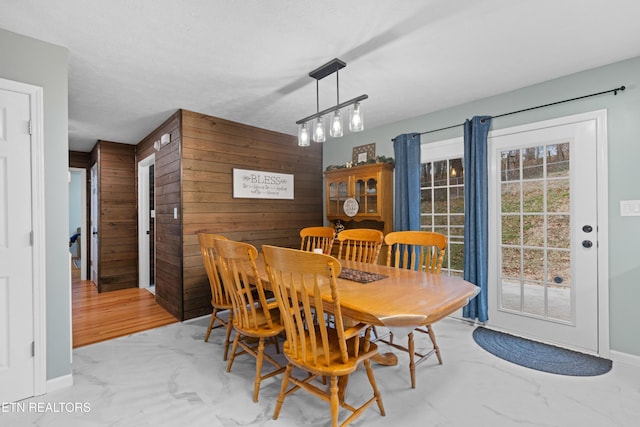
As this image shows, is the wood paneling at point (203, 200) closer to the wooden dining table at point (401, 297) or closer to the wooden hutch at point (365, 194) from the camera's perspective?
the wooden hutch at point (365, 194)

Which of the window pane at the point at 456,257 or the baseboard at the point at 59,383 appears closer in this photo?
the baseboard at the point at 59,383

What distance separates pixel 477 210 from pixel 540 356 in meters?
1.34

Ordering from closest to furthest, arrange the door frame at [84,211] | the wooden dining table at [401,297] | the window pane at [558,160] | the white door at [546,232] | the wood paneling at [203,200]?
1. the wooden dining table at [401,297]
2. the white door at [546,232]
3. the window pane at [558,160]
4. the wood paneling at [203,200]
5. the door frame at [84,211]

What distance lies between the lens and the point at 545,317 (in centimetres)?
286

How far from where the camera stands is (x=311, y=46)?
2164mm

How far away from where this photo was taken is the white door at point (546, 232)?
8.57 feet

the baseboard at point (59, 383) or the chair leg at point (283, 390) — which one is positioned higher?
the chair leg at point (283, 390)

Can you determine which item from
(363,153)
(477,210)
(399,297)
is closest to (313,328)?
(399,297)

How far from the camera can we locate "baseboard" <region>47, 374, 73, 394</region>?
82.0 inches

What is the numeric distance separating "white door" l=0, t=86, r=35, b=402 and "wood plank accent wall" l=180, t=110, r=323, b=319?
57.2 inches

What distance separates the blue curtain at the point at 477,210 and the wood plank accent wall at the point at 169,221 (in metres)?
3.05

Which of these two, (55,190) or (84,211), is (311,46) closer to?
(55,190)

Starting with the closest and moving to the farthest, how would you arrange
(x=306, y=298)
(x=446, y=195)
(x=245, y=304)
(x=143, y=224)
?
(x=306, y=298)
(x=245, y=304)
(x=446, y=195)
(x=143, y=224)

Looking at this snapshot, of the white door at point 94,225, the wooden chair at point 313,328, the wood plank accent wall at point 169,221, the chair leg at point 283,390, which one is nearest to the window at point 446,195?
the wooden chair at point 313,328
